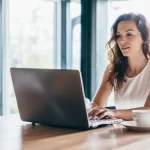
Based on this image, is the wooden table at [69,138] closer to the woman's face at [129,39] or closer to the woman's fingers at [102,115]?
the woman's fingers at [102,115]

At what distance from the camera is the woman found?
2348 millimetres

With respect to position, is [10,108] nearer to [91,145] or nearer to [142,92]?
[142,92]

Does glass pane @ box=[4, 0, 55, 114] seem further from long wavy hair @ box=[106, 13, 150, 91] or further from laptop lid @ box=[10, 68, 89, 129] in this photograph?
laptop lid @ box=[10, 68, 89, 129]

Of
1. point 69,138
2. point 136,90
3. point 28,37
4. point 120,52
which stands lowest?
point 69,138

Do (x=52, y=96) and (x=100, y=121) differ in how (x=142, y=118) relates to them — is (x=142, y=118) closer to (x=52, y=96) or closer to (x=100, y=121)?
(x=100, y=121)

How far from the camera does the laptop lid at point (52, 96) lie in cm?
153

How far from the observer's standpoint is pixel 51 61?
3889mm

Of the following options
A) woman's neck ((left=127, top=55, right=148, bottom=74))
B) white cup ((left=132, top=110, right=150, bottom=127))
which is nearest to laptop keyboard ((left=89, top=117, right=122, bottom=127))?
white cup ((left=132, top=110, right=150, bottom=127))

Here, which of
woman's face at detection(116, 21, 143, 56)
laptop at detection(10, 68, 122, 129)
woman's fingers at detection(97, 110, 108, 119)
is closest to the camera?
laptop at detection(10, 68, 122, 129)

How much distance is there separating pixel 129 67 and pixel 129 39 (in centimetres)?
19

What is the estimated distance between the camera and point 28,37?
3625mm

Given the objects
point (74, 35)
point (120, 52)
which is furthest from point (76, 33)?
point (120, 52)

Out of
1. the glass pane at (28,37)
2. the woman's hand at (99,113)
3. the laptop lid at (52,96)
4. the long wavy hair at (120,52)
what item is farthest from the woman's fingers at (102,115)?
the glass pane at (28,37)

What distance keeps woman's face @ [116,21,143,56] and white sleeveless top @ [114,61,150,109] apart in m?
0.14
